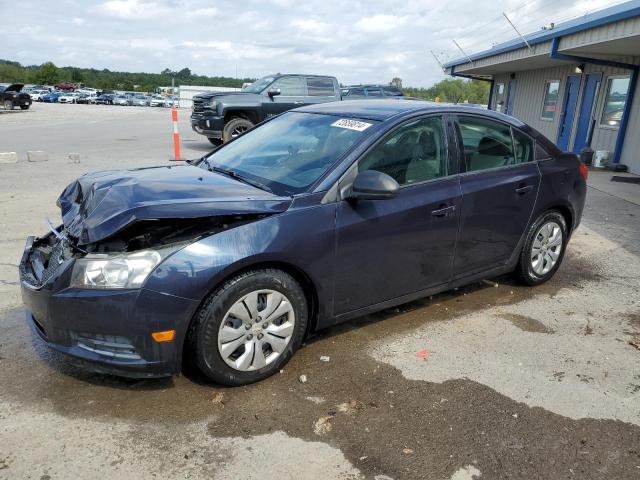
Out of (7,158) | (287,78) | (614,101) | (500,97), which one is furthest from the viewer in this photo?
(500,97)

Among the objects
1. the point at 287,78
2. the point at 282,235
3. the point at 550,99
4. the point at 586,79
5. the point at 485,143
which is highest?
the point at 586,79

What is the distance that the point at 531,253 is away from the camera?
15.4 ft

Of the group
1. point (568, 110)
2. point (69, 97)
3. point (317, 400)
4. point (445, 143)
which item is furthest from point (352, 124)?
point (69, 97)

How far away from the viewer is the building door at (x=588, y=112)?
14547 mm

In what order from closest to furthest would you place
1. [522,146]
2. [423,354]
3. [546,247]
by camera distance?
[423,354], [522,146], [546,247]

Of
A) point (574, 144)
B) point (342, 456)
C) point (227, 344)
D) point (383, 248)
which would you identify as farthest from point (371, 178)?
point (574, 144)

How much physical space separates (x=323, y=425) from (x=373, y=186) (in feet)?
4.69

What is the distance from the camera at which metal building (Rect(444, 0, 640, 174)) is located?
11.3 m

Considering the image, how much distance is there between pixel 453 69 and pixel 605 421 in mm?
24978

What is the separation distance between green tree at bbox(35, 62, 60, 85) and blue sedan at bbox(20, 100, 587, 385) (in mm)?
116956

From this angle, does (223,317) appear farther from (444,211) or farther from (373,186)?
(444,211)

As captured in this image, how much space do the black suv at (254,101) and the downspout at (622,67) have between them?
5882mm

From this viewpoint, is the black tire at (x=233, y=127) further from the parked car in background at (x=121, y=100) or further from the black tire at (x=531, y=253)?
the parked car in background at (x=121, y=100)

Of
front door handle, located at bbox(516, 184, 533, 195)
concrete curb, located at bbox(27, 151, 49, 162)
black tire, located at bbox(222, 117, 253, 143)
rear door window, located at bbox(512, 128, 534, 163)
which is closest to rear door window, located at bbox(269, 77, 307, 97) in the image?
black tire, located at bbox(222, 117, 253, 143)
